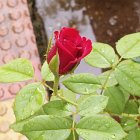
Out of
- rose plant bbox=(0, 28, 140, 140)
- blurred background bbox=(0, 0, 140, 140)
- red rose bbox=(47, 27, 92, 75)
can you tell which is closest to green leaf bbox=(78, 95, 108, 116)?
Result: rose plant bbox=(0, 28, 140, 140)

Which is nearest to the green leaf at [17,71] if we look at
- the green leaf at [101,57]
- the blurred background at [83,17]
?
the green leaf at [101,57]

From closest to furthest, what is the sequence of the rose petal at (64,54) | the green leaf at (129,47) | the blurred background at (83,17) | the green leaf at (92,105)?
the rose petal at (64,54) → the green leaf at (92,105) → the green leaf at (129,47) → the blurred background at (83,17)

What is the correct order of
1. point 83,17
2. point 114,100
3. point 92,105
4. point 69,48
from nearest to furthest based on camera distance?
1. point 69,48
2. point 92,105
3. point 114,100
4. point 83,17

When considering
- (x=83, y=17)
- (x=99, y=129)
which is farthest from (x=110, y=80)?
(x=83, y=17)

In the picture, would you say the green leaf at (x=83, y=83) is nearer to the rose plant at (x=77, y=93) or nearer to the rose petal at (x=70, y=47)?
the rose plant at (x=77, y=93)

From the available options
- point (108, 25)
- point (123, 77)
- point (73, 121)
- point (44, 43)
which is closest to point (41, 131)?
point (73, 121)

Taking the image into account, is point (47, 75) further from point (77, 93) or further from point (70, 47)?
point (70, 47)

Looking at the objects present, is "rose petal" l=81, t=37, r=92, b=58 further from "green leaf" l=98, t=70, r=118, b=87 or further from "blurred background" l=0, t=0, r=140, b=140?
"blurred background" l=0, t=0, r=140, b=140
